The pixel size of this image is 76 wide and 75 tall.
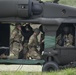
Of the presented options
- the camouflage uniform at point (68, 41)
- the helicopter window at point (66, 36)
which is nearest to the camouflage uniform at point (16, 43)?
the helicopter window at point (66, 36)

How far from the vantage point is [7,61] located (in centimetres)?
1370

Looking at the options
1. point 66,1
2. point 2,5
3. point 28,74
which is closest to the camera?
point 28,74

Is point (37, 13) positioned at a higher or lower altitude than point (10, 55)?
higher

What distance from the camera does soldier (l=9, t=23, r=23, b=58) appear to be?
1396 centimetres

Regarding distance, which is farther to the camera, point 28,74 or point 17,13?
point 17,13

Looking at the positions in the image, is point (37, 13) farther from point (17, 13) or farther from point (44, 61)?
point (44, 61)

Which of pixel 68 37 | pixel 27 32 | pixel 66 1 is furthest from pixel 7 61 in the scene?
pixel 66 1

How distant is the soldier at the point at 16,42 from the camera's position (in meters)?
14.0

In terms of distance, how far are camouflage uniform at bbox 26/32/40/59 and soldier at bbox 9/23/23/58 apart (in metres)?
0.31

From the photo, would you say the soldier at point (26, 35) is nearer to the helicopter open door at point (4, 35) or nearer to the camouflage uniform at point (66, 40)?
the helicopter open door at point (4, 35)

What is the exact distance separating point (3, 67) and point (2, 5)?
79.9 inches

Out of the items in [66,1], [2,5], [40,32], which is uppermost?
[2,5]

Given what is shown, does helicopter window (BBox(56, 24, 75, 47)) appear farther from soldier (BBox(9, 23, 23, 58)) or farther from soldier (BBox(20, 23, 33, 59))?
soldier (BBox(9, 23, 23, 58))

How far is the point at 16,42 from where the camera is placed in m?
14.0
